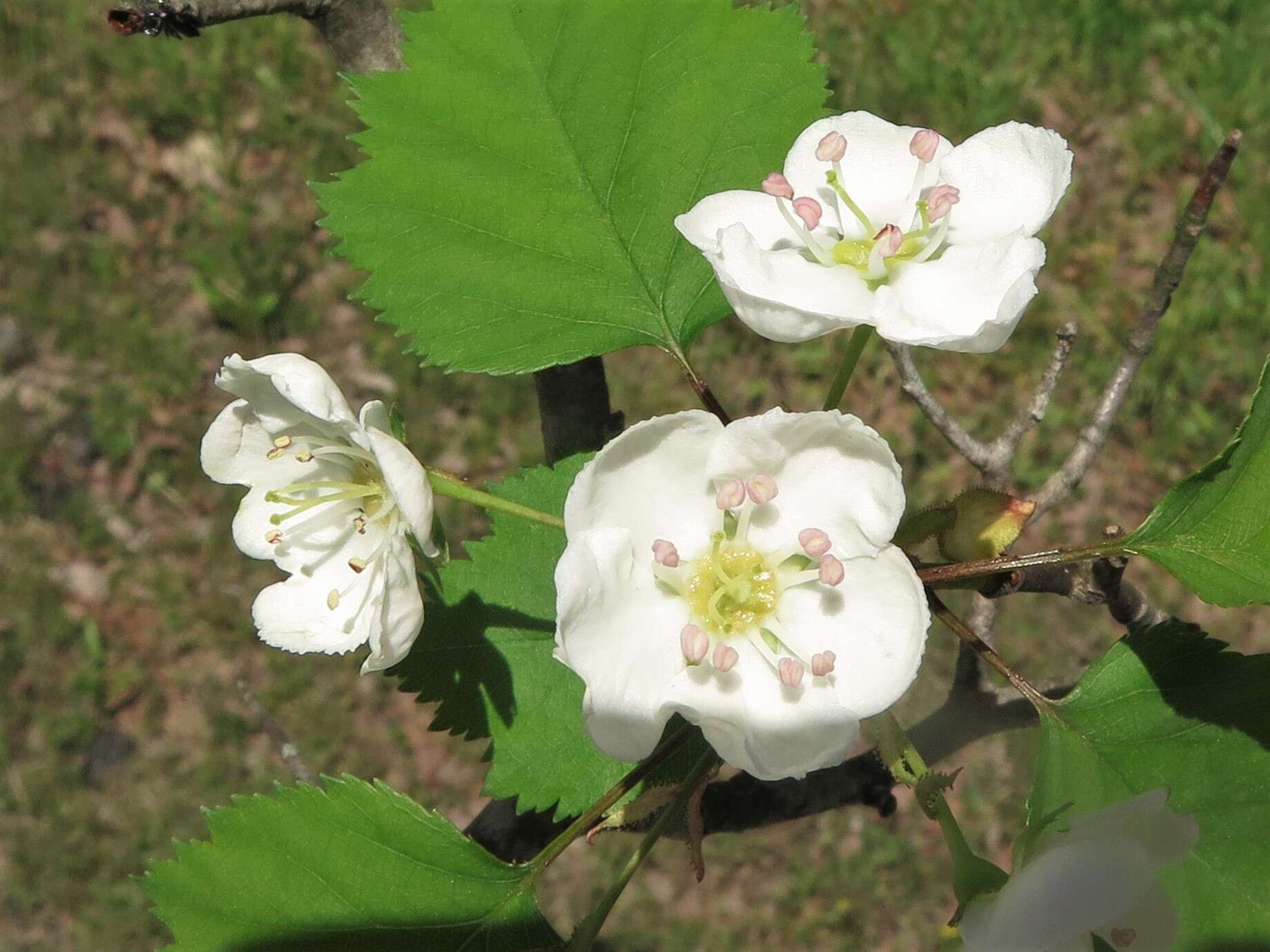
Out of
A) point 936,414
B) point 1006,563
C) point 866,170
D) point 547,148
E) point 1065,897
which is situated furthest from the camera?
point 936,414

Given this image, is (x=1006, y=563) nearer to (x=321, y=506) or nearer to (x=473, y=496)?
(x=473, y=496)

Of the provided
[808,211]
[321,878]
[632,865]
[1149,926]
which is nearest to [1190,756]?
[1149,926]

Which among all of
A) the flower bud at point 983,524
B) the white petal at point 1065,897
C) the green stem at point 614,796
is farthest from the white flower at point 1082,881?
the green stem at point 614,796


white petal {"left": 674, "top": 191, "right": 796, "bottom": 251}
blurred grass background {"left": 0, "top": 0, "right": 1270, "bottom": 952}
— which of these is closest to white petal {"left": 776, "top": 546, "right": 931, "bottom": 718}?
white petal {"left": 674, "top": 191, "right": 796, "bottom": 251}

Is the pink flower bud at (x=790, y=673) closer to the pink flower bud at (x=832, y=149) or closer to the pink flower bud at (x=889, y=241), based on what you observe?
the pink flower bud at (x=889, y=241)

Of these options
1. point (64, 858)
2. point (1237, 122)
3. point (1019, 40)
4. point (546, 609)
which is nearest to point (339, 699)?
point (64, 858)

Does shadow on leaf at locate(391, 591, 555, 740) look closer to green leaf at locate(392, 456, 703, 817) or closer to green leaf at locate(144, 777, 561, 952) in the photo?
green leaf at locate(392, 456, 703, 817)
